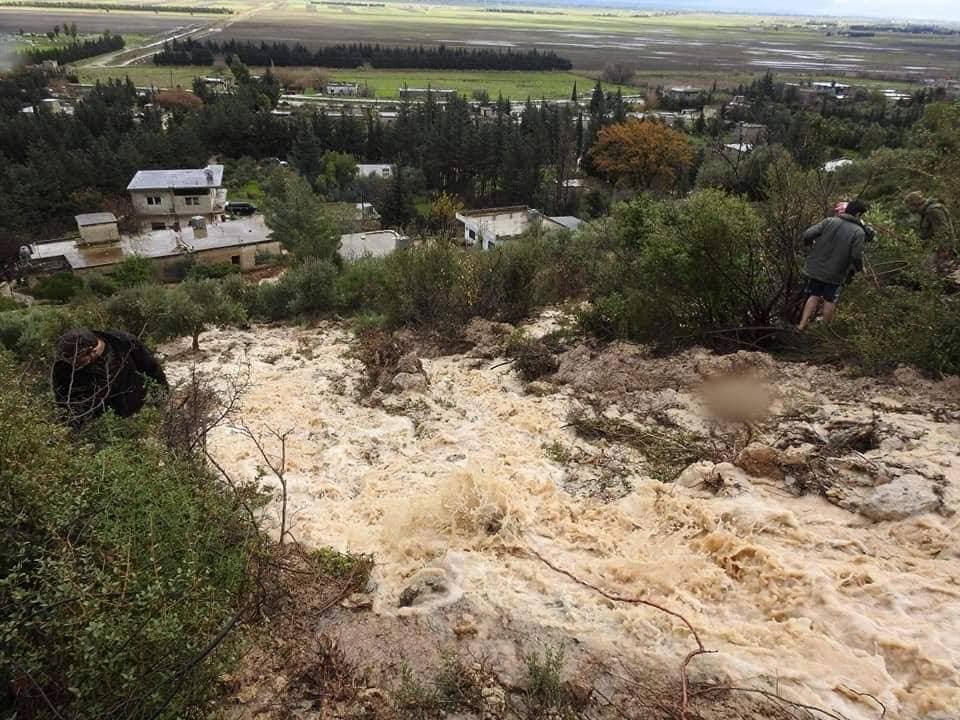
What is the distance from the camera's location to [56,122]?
2007 inches

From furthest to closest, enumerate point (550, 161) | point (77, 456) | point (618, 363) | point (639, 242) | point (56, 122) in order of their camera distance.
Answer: point (550, 161) → point (56, 122) → point (639, 242) → point (618, 363) → point (77, 456)

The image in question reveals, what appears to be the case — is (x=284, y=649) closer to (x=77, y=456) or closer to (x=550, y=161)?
(x=77, y=456)

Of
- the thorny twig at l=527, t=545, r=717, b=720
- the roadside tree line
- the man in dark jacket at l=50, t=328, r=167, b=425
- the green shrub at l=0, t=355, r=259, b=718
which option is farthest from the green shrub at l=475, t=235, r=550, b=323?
the roadside tree line

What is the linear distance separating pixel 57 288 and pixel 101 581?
31.9 metres

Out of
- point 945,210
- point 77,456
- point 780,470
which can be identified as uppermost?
point 945,210

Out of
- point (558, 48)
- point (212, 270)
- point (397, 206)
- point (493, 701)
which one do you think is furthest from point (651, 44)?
point (493, 701)

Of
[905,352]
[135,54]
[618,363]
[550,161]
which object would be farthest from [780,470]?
[135,54]

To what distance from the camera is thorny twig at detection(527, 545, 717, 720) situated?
141 inches

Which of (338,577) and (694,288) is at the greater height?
(694,288)

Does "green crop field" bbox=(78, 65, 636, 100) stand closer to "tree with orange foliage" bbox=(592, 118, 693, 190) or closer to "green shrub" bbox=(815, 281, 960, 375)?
"tree with orange foliage" bbox=(592, 118, 693, 190)

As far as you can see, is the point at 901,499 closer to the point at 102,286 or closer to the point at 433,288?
the point at 433,288

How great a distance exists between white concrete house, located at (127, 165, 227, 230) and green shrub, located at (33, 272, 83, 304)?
557 inches

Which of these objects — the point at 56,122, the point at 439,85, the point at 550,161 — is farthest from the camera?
the point at 439,85

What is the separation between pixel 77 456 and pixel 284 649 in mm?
1793
